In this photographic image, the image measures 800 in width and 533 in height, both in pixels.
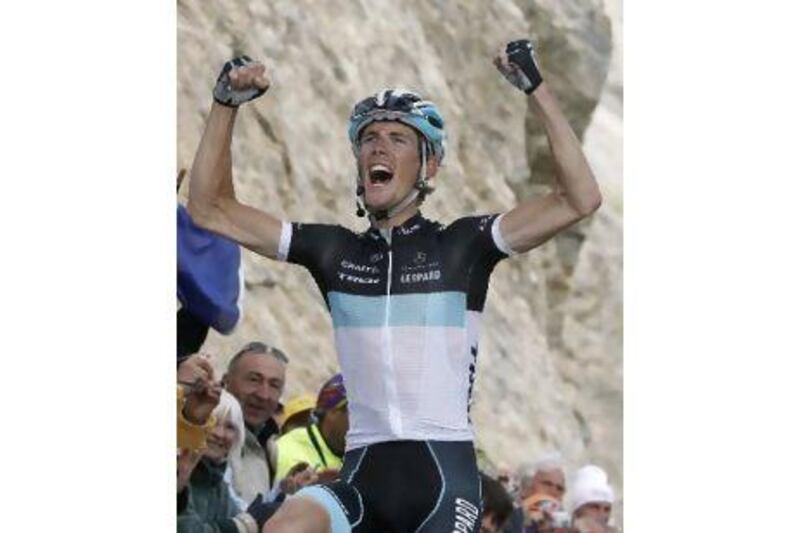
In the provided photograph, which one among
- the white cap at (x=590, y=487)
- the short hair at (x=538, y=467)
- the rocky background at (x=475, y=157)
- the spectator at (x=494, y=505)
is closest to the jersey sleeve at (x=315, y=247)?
the rocky background at (x=475, y=157)

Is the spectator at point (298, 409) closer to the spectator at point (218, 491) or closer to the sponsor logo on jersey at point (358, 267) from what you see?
the spectator at point (218, 491)

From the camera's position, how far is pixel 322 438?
30.4 feet

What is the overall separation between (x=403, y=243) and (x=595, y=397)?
7.50ft

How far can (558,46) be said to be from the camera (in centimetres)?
1028

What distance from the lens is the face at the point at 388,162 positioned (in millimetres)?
8125

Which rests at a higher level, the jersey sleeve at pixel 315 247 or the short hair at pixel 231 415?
the jersey sleeve at pixel 315 247

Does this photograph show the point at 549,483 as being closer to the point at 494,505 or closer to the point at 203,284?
the point at 494,505

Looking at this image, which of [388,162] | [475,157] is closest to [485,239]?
[388,162]

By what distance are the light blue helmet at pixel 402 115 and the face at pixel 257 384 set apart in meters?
1.32

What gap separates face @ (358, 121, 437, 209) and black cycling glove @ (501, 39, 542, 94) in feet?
1.38

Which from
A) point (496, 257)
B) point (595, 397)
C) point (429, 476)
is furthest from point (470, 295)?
point (595, 397)

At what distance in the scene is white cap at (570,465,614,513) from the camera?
10.1 metres

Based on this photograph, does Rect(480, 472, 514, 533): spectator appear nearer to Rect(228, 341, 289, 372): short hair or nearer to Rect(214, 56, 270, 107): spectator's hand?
Rect(228, 341, 289, 372): short hair

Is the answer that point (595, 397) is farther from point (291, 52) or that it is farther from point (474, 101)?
point (291, 52)
